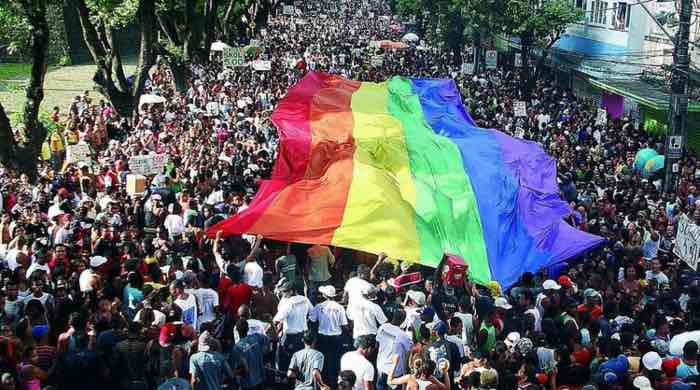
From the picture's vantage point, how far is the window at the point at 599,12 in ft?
117

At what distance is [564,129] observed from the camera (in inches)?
933

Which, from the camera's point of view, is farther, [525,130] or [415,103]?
[525,130]

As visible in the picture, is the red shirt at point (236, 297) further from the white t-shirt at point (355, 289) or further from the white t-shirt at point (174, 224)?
the white t-shirt at point (174, 224)

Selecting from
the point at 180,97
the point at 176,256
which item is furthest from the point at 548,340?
the point at 180,97

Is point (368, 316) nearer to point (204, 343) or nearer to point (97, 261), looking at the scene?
point (204, 343)

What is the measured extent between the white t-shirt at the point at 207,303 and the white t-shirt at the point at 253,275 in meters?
0.77

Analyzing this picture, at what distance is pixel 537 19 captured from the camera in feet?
112

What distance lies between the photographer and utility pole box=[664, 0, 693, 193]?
60.3 feet

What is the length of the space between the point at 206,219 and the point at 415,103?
7.45 m

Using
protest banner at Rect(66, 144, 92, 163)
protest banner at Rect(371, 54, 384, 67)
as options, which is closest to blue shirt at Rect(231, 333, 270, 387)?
protest banner at Rect(66, 144, 92, 163)

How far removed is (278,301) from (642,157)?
12621 mm

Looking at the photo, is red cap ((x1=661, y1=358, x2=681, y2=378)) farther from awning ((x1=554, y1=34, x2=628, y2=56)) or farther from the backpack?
awning ((x1=554, y1=34, x2=628, y2=56))

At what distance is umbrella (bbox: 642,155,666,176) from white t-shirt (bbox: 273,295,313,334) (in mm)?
12417

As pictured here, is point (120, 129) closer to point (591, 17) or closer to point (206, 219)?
point (206, 219)
